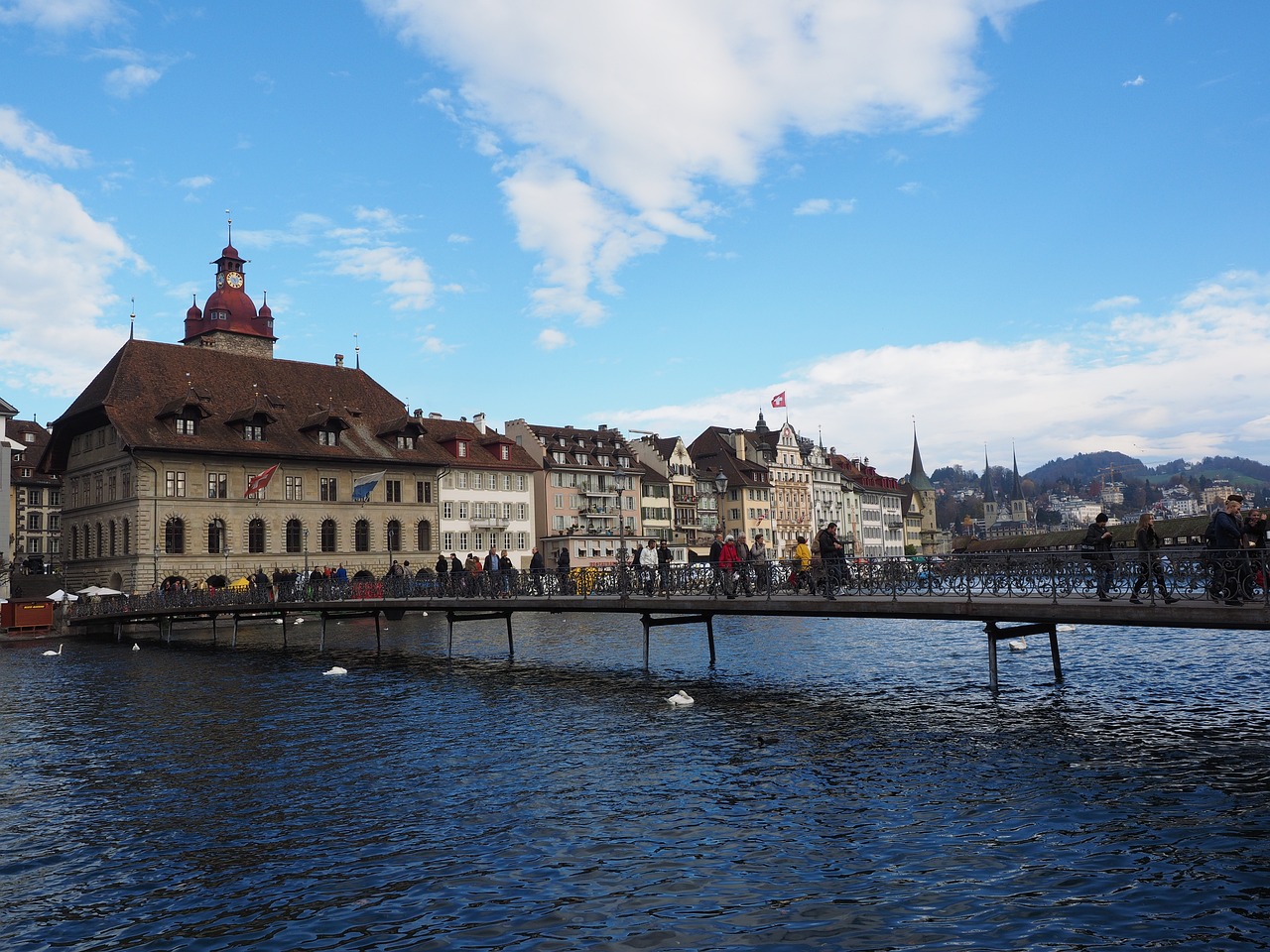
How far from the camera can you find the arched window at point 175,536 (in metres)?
69.2

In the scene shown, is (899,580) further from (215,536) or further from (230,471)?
(230,471)

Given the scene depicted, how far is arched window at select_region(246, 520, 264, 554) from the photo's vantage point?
7362 cm

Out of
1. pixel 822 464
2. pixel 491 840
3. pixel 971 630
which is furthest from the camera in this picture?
pixel 822 464

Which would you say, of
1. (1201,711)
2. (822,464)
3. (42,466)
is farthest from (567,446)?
(1201,711)

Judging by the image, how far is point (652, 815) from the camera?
15867mm

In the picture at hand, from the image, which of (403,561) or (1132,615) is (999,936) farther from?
(403,561)

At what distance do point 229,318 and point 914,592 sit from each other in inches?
3790

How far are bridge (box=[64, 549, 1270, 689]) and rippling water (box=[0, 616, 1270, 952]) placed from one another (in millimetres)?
2269

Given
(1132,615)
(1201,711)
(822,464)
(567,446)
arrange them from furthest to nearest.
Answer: (822,464) < (567,446) < (1201,711) < (1132,615)

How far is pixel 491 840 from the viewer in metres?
14.8

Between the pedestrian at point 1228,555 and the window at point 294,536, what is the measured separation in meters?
65.4

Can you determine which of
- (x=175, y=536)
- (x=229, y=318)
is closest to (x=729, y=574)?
(x=175, y=536)

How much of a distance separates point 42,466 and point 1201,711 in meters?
80.8

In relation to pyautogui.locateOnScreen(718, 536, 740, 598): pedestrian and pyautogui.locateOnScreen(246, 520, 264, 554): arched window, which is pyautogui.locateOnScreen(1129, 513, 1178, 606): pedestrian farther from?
pyautogui.locateOnScreen(246, 520, 264, 554): arched window
